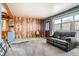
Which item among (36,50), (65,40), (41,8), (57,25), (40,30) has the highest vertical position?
(41,8)

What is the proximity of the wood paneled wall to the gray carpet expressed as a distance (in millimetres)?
198

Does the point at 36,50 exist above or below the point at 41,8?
below

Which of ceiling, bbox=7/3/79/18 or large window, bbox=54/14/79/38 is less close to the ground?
ceiling, bbox=7/3/79/18

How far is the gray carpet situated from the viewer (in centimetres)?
203

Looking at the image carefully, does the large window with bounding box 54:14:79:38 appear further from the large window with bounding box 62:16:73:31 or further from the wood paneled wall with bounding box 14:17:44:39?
the wood paneled wall with bounding box 14:17:44:39

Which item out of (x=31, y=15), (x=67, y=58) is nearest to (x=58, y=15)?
(x=31, y=15)

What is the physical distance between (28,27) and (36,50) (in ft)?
2.05

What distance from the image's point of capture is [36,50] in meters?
2.16

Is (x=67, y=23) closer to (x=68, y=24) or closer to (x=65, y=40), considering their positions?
(x=68, y=24)

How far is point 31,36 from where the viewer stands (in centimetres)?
225

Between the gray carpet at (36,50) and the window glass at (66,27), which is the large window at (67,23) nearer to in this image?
the window glass at (66,27)

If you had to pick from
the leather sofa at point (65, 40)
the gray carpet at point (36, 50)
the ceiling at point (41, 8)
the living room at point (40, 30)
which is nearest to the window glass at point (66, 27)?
the living room at point (40, 30)

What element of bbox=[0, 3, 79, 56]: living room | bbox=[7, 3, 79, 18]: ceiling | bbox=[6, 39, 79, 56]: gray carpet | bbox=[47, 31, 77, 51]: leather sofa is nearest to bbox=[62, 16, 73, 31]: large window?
bbox=[0, 3, 79, 56]: living room

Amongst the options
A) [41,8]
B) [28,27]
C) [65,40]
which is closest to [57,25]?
[65,40]
